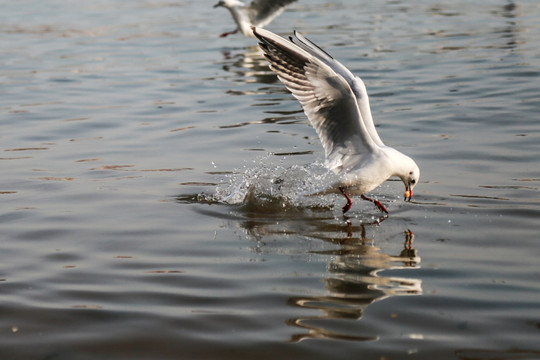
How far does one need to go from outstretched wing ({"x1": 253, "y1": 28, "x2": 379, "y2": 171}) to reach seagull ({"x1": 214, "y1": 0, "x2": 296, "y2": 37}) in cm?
1063

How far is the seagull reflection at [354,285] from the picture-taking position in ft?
14.8

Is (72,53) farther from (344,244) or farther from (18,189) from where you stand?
(344,244)

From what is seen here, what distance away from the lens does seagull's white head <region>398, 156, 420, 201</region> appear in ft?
22.1

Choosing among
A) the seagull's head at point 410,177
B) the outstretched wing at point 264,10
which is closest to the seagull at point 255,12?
the outstretched wing at point 264,10

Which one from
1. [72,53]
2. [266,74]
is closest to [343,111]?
[266,74]

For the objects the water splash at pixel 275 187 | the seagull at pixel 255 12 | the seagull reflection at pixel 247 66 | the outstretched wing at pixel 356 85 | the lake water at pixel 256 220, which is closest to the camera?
the lake water at pixel 256 220

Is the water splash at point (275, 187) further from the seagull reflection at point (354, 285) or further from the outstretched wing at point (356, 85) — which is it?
the seagull reflection at point (354, 285)

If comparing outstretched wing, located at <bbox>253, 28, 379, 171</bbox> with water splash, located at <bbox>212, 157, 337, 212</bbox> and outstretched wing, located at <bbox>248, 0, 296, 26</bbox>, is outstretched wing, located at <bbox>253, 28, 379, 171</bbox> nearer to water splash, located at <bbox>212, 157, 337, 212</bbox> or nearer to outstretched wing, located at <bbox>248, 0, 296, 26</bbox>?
water splash, located at <bbox>212, 157, 337, 212</bbox>

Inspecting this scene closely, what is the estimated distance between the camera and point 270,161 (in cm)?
861

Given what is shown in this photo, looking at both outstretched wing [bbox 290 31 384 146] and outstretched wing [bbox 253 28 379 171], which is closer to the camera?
outstretched wing [bbox 253 28 379 171]

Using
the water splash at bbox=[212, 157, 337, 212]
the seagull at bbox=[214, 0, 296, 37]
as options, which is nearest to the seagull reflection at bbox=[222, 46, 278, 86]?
the seagull at bbox=[214, 0, 296, 37]

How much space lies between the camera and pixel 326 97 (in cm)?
691

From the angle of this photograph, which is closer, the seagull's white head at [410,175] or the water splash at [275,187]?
the seagull's white head at [410,175]

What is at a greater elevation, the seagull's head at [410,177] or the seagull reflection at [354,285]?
the seagull's head at [410,177]
